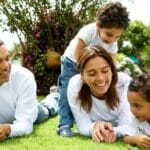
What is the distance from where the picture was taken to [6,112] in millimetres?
4867

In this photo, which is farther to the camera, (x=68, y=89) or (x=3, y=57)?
(x=68, y=89)

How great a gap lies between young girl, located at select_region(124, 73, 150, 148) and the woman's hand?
0.68 feet

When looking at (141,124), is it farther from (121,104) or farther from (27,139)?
(27,139)

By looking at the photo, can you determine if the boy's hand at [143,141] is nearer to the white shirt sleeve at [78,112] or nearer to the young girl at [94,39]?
the white shirt sleeve at [78,112]

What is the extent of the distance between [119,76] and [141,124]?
658mm

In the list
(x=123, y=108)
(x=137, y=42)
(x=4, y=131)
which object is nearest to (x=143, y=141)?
(x=123, y=108)

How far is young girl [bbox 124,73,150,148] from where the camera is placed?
13.5ft

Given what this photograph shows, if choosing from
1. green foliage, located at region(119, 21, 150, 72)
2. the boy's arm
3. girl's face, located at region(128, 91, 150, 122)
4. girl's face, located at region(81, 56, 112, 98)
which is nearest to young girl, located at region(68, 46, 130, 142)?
girl's face, located at region(81, 56, 112, 98)

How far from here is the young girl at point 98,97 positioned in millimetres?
4516

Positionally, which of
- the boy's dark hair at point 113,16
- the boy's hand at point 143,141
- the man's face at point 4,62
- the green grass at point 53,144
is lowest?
the green grass at point 53,144

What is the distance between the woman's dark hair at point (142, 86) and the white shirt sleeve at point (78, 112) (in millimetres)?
665

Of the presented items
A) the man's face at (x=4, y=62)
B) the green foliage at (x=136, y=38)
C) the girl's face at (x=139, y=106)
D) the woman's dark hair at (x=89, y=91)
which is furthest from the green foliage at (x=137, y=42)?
the girl's face at (x=139, y=106)

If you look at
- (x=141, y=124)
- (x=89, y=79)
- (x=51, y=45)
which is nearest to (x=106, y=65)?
(x=89, y=79)

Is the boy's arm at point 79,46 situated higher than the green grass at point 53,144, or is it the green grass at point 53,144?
the boy's arm at point 79,46
